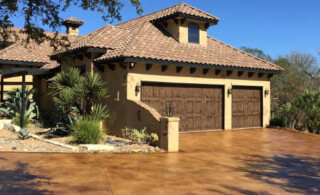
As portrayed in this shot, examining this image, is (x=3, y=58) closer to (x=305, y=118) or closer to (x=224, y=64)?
(x=224, y=64)

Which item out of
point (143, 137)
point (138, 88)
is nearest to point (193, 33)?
point (138, 88)

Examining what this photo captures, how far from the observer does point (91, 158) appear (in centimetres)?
876

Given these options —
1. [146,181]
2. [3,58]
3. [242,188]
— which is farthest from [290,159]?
[3,58]

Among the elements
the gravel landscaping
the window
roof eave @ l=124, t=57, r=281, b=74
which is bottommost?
the gravel landscaping

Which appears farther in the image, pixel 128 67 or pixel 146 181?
pixel 128 67

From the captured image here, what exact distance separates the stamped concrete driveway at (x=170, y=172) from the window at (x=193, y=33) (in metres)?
8.16

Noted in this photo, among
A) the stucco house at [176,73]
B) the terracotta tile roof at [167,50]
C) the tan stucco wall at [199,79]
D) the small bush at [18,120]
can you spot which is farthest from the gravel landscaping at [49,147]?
the terracotta tile roof at [167,50]

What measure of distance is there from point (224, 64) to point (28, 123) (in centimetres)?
1044

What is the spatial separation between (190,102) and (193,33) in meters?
4.43

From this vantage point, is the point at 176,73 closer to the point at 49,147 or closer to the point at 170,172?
the point at 49,147

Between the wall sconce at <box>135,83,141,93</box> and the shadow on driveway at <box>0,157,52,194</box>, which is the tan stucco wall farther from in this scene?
the shadow on driveway at <box>0,157,52,194</box>

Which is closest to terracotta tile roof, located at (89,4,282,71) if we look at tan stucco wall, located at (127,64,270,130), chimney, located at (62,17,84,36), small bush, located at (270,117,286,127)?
tan stucco wall, located at (127,64,270,130)

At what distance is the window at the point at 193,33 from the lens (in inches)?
690

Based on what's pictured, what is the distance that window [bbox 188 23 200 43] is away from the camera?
1753 centimetres
